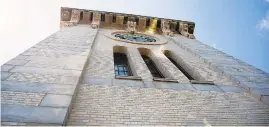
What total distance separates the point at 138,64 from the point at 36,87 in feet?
14.3

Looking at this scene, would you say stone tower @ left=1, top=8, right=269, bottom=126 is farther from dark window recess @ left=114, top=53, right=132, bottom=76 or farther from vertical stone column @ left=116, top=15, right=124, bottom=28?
vertical stone column @ left=116, top=15, right=124, bottom=28

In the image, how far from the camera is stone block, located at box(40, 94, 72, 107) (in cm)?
437

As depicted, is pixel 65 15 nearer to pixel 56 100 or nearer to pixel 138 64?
pixel 138 64

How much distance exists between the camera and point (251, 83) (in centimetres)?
757

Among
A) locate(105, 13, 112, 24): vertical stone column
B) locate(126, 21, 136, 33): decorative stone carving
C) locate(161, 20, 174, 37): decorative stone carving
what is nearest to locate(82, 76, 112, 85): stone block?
locate(126, 21, 136, 33): decorative stone carving

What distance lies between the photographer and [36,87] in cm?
491

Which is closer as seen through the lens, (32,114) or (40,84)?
(32,114)

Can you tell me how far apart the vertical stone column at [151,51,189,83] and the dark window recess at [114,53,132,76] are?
1.19 meters

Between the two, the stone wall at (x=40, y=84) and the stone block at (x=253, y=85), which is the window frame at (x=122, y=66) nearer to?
the stone wall at (x=40, y=84)

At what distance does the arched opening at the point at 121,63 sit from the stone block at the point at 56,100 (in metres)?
3.97

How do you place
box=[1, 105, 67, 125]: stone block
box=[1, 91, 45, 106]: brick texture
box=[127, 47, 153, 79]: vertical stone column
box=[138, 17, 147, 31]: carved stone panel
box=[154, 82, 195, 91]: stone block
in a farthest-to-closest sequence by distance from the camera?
box=[138, 17, 147, 31]: carved stone panel
box=[127, 47, 153, 79]: vertical stone column
box=[154, 82, 195, 91]: stone block
box=[1, 91, 45, 106]: brick texture
box=[1, 105, 67, 125]: stone block

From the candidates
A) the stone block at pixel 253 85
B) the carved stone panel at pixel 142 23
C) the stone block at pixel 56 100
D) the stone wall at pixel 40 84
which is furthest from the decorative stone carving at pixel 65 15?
the stone block at pixel 56 100

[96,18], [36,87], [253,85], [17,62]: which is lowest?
[253,85]

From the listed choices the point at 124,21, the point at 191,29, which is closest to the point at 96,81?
the point at 124,21
